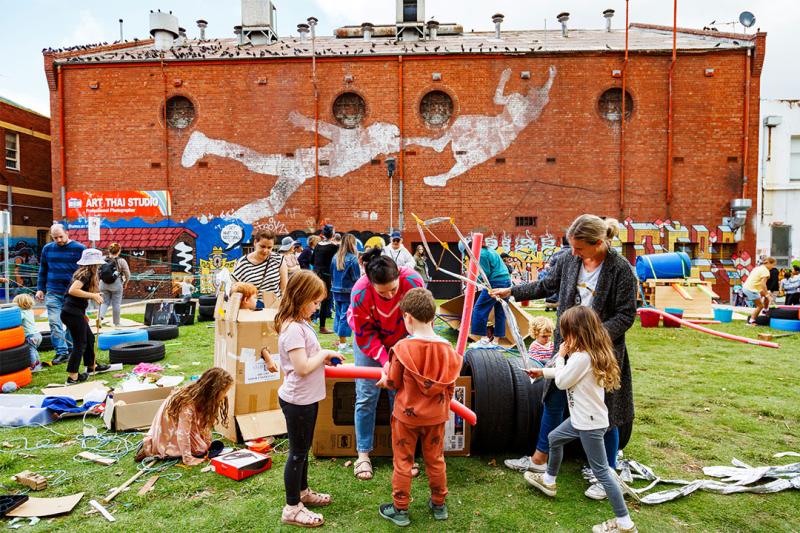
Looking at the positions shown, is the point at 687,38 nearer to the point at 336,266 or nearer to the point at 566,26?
the point at 566,26

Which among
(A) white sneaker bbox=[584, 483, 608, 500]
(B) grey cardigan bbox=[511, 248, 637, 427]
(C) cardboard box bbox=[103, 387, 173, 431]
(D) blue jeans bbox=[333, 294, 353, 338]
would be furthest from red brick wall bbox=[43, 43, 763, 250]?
(A) white sneaker bbox=[584, 483, 608, 500]

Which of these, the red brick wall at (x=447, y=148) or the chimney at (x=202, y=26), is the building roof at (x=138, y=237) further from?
the chimney at (x=202, y=26)

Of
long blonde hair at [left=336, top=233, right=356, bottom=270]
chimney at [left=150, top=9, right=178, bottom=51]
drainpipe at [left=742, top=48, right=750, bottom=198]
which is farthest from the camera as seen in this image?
chimney at [left=150, top=9, right=178, bottom=51]

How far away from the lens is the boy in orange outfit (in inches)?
120

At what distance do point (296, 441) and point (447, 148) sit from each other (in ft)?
53.5

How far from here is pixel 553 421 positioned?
371cm

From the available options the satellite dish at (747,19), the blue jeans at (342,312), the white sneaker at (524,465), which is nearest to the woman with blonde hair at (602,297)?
the white sneaker at (524,465)

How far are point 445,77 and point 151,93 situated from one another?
453 inches

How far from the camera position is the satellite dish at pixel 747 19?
61.6 feet

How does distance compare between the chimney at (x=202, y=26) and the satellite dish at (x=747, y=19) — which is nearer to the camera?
the satellite dish at (x=747, y=19)

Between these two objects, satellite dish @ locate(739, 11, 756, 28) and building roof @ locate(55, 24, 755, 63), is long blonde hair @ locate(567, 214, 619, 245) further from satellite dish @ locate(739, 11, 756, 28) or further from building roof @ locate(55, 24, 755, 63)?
satellite dish @ locate(739, 11, 756, 28)

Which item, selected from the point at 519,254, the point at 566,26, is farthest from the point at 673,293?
the point at 566,26

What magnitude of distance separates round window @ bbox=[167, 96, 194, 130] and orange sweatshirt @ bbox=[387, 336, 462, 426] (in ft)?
61.9

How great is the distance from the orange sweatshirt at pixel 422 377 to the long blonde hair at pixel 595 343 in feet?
2.71
